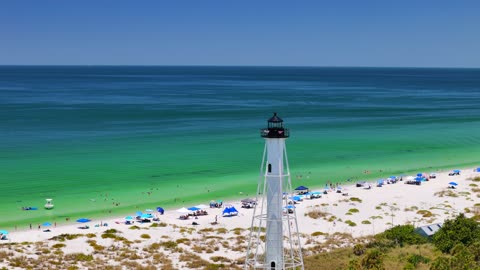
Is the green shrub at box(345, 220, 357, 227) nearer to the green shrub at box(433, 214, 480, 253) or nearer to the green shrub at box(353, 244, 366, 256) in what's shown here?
the green shrub at box(433, 214, 480, 253)

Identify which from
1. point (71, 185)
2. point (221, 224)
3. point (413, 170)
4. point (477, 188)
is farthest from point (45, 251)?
point (413, 170)

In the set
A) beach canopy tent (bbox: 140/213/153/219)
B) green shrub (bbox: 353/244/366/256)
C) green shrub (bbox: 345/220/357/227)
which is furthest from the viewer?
beach canopy tent (bbox: 140/213/153/219)

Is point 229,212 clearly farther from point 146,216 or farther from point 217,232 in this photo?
point 146,216

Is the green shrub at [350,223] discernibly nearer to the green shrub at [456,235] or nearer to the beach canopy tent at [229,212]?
the green shrub at [456,235]

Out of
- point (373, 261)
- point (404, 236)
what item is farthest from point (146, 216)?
point (373, 261)

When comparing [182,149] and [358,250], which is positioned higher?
[182,149]

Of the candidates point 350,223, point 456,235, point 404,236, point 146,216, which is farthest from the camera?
point 146,216

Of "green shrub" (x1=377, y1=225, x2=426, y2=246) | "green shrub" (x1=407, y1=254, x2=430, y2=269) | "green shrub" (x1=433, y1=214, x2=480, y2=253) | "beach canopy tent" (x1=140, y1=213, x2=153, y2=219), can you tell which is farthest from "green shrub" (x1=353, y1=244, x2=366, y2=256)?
"beach canopy tent" (x1=140, y1=213, x2=153, y2=219)

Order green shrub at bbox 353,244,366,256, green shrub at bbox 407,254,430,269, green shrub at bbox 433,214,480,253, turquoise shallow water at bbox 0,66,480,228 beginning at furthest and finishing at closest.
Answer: turquoise shallow water at bbox 0,66,480,228
green shrub at bbox 353,244,366,256
green shrub at bbox 433,214,480,253
green shrub at bbox 407,254,430,269
